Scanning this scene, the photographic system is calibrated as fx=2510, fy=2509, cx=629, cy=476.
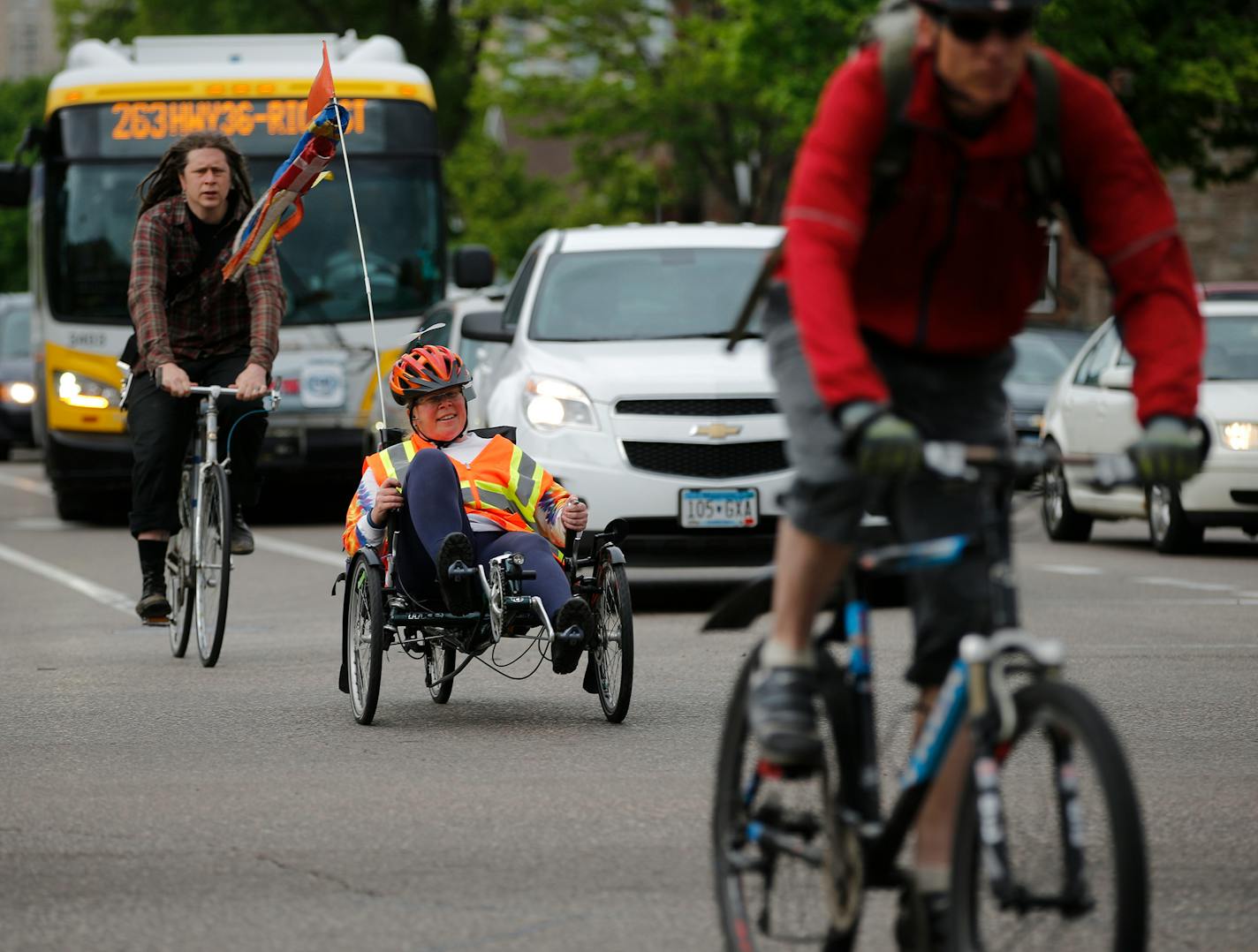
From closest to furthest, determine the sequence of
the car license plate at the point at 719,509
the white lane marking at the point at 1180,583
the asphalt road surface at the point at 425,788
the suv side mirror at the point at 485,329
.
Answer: the asphalt road surface at the point at 425,788 < the car license plate at the point at 719,509 < the suv side mirror at the point at 485,329 < the white lane marking at the point at 1180,583

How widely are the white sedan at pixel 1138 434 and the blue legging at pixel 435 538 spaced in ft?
22.8

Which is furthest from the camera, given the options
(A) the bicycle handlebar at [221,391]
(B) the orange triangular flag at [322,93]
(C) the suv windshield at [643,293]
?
(C) the suv windshield at [643,293]

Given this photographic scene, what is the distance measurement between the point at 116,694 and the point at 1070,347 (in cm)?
1922

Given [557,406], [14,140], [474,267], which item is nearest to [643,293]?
[557,406]

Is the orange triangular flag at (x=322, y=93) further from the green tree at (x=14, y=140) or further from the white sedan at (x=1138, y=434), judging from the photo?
the green tree at (x=14, y=140)

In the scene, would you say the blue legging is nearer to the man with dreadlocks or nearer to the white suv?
the man with dreadlocks

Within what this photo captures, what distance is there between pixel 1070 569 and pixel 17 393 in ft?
64.3

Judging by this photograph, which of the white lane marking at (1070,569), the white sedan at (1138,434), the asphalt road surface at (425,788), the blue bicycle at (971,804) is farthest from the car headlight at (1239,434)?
the blue bicycle at (971,804)

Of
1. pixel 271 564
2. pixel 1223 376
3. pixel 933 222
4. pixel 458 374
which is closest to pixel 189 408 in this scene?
pixel 458 374

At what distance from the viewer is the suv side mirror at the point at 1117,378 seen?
16.1m

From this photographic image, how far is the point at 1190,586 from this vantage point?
13266 mm

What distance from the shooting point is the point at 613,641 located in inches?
315

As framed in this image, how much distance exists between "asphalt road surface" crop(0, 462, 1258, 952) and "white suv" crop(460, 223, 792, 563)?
53cm

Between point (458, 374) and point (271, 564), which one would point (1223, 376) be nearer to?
point (271, 564)
